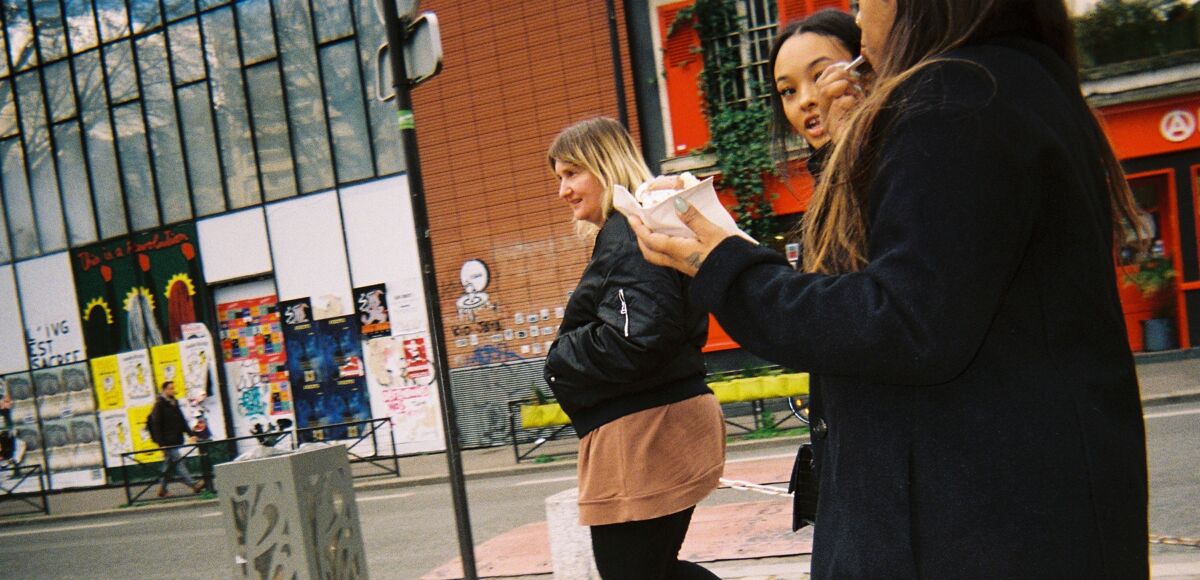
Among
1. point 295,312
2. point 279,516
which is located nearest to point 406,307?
point 295,312

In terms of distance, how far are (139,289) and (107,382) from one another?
7.37 feet

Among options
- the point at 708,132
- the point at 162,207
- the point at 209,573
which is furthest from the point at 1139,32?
the point at 162,207

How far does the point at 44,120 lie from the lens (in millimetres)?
20453

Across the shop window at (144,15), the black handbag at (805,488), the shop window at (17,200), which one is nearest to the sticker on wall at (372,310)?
the shop window at (144,15)

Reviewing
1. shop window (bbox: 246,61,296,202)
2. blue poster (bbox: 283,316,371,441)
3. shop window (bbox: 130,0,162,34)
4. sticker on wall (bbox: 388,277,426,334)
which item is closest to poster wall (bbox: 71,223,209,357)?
shop window (bbox: 246,61,296,202)

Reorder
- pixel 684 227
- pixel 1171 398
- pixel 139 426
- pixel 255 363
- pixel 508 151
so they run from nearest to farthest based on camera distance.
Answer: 1. pixel 684 227
2. pixel 1171 398
3. pixel 508 151
4. pixel 255 363
5. pixel 139 426

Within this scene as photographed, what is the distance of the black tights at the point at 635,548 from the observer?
9.02 feet

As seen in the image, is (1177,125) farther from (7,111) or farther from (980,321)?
(7,111)

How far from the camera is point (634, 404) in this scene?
112 inches

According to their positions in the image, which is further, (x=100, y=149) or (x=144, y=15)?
(x=100, y=149)

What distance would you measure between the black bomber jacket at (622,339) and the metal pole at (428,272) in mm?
1807

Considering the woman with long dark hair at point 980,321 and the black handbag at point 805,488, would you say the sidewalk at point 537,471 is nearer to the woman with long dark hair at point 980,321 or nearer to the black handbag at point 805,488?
the black handbag at point 805,488

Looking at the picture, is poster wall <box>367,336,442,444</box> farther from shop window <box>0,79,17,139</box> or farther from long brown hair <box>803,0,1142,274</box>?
long brown hair <box>803,0,1142,274</box>

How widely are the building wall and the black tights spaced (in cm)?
1271
